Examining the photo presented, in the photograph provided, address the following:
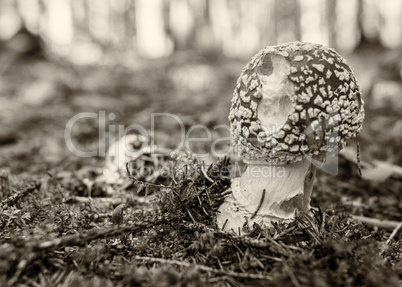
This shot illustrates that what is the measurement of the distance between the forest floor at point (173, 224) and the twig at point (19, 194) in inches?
0.5

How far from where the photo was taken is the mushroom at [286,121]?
2232 mm

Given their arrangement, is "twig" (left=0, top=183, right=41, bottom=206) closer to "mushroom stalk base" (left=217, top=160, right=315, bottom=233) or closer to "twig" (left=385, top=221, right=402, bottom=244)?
"mushroom stalk base" (left=217, top=160, right=315, bottom=233)

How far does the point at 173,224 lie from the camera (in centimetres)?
235

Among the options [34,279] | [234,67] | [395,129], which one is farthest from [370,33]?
[34,279]

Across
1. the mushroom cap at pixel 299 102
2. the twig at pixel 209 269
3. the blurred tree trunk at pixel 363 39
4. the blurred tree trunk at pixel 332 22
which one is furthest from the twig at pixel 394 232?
the blurred tree trunk at pixel 332 22

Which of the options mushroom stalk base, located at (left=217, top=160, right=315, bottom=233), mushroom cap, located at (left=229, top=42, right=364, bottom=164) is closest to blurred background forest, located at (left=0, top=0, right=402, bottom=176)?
mushroom stalk base, located at (left=217, top=160, right=315, bottom=233)

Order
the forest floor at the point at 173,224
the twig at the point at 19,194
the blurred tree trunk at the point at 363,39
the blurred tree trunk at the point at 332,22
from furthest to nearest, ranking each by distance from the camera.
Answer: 1. the blurred tree trunk at the point at 332,22
2. the blurred tree trunk at the point at 363,39
3. the twig at the point at 19,194
4. the forest floor at the point at 173,224

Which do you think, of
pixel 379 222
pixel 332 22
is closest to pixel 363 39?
pixel 332 22

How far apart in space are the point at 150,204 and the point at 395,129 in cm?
383

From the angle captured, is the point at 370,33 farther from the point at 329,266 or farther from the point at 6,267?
the point at 6,267

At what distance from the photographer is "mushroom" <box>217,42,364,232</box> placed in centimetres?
223

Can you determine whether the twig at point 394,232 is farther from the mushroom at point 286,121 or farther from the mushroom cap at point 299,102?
the mushroom cap at point 299,102

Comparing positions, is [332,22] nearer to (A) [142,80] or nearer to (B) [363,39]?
(B) [363,39]

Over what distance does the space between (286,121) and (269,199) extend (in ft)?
2.11
